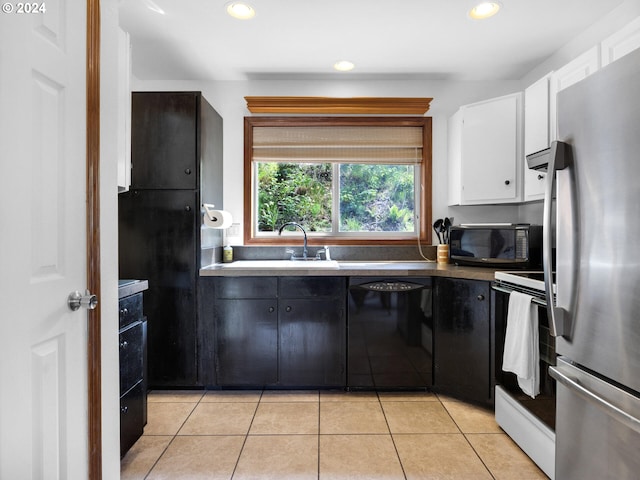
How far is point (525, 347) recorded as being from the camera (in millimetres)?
1719

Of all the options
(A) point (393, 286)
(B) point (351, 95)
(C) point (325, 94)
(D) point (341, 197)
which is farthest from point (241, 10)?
(A) point (393, 286)

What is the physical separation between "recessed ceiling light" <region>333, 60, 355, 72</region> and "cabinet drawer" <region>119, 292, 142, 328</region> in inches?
83.3

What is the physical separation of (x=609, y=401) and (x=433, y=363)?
5.15ft

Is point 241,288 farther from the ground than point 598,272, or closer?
closer

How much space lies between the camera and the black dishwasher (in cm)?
250

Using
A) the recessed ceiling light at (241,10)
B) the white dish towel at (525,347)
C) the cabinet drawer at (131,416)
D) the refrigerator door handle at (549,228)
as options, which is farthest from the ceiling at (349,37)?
the cabinet drawer at (131,416)

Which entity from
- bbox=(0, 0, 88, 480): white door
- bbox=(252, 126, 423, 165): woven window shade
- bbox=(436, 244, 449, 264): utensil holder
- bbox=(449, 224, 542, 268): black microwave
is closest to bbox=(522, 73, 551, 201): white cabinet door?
bbox=(449, 224, 542, 268): black microwave

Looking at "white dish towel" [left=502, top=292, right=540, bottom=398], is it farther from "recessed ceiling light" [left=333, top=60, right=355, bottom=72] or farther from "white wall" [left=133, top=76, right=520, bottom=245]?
"recessed ceiling light" [left=333, top=60, right=355, bottom=72]

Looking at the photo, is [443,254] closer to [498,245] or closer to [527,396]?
[498,245]

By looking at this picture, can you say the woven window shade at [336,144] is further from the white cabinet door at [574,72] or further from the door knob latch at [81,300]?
the door knob latch at [81,300]

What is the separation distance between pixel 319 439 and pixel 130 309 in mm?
1188

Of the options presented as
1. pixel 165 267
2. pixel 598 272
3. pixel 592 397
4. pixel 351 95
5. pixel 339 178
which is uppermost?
pixel 351 95

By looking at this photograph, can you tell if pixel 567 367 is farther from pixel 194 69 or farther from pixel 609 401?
pixel 194 69

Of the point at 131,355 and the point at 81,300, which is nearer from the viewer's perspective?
the point at 81,300
